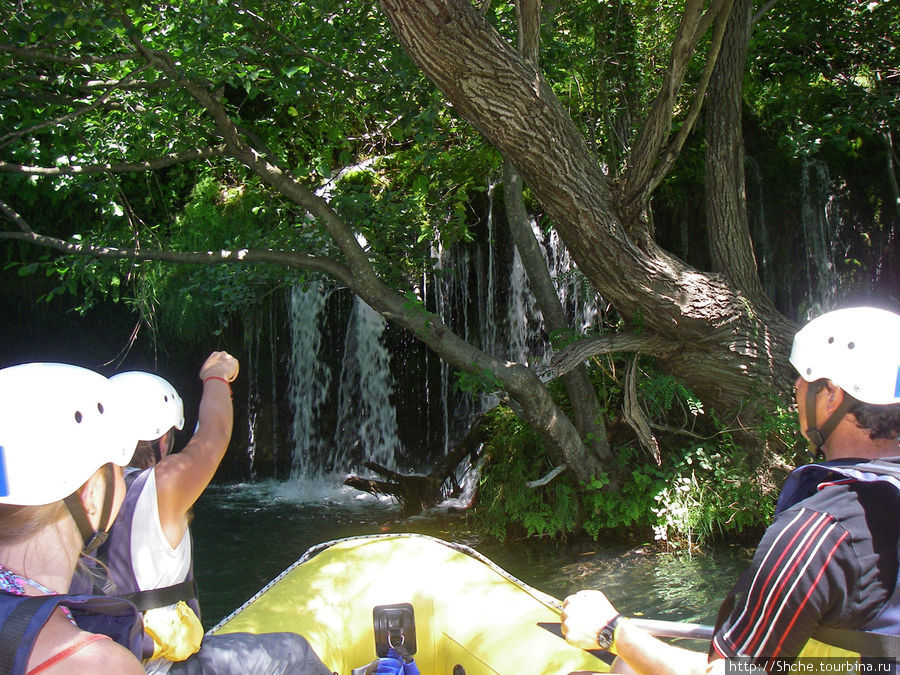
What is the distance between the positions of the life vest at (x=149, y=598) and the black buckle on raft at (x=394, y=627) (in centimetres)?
126

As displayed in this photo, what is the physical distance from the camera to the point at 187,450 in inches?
85.8

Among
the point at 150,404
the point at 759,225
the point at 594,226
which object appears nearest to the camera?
the point at 150,404

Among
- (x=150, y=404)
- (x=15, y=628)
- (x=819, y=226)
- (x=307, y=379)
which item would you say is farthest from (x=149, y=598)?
(x=307, y=379)

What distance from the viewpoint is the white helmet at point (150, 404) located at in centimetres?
246

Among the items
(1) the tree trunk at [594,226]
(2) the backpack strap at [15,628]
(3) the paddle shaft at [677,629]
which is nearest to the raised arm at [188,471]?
(2) the backpack strap at [15,628]

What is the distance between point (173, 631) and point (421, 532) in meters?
5.32

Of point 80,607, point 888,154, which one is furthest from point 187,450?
point 888,154

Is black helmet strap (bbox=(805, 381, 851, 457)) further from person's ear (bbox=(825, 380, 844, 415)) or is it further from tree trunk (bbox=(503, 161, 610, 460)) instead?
tree trunk (bbox=(503, 161, 610, 460))

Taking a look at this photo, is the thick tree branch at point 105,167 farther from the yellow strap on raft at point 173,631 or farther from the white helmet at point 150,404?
the yellow strap on raft at point 173,631

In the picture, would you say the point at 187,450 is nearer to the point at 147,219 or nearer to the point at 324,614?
the point at 324,614

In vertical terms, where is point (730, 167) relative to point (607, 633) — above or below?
above

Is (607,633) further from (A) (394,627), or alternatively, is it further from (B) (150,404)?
(B) (150,404)

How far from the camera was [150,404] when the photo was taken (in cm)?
250

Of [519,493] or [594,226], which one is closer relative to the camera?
[594,226]
